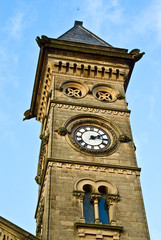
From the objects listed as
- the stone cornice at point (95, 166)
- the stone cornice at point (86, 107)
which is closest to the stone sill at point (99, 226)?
the stone cornice at point (95, 166)

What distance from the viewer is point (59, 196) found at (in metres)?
24.4

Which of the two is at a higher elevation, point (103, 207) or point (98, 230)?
point (103, 207)

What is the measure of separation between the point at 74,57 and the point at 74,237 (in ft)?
49.3

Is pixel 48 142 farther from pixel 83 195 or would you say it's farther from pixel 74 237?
pixel 74 237

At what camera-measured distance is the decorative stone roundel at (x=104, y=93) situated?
31.8m

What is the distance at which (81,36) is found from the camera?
38.8m

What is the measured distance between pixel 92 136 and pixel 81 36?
12860 mm

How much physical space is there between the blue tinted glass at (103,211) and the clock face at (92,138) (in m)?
3.75

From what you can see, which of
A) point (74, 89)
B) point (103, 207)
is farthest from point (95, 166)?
point (74, 89)

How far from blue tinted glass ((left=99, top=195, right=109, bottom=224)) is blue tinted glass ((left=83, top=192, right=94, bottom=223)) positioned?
1.60ft

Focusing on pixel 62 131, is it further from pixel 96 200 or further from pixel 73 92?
pixel 96 200

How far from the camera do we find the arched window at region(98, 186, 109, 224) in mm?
24266

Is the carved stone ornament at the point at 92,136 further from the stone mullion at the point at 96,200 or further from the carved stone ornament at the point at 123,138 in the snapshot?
the stone mullion at the point at 96,200

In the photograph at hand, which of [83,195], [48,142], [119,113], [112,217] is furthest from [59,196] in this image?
[119,113]
